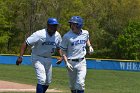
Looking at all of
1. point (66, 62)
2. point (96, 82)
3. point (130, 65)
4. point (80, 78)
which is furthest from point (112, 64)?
point (66, 62)

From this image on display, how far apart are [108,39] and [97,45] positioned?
6.34ft

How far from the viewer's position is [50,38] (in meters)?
10.9

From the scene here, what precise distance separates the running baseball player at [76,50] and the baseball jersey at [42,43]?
28 cm

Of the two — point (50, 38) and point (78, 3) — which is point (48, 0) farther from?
point (50, 38)

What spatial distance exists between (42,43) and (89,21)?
2159 inches

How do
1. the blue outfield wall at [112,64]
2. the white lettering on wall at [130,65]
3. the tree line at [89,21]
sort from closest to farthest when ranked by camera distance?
the white lettering on wall at [130,65] < the blue outfield wall at [112,64] < the tree line at [89,21]

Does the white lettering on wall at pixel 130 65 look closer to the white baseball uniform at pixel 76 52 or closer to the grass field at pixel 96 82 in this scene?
the grass field at pixel 96 82

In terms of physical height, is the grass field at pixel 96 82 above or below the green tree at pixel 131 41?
above

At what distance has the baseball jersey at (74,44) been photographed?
10.9 m

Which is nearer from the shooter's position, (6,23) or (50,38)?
(50,38)

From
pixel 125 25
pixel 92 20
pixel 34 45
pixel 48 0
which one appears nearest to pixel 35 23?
pixel 48 0

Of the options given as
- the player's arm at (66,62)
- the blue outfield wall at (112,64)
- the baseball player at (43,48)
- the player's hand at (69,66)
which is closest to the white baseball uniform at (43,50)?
the baseball player at (43,48)

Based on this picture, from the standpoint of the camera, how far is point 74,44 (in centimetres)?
1085

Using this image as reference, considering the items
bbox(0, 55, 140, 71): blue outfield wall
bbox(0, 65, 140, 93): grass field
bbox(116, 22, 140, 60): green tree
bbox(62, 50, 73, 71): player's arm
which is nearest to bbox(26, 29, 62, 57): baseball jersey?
bbox(62, 50, 73, 71): player's arm
